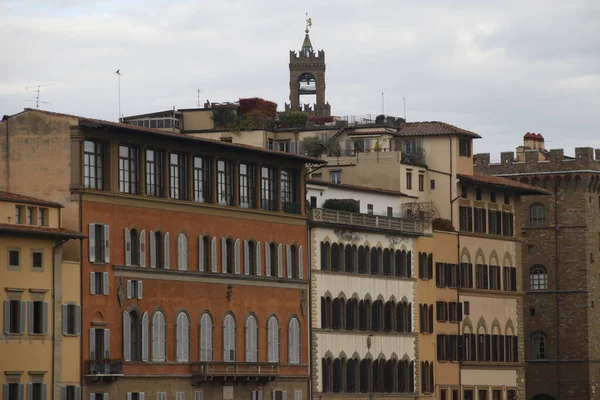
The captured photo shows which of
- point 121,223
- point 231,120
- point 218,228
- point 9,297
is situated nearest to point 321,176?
point 231,120

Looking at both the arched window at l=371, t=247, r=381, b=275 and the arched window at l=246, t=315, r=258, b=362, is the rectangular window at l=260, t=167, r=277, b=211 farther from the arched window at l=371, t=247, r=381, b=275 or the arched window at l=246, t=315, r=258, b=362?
the arched window at l=371, t=247, r=381, b=275

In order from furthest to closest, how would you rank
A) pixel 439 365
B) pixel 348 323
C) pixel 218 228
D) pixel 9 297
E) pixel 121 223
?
pixel 439 365 → pixel 348 323 → pixel 218 228 → pixel 121 223 → pixel 9 297

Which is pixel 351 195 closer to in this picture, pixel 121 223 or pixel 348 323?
pixel 348 323

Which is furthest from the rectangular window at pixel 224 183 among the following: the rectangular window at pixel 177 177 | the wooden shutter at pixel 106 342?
the wooden shutter at pixel 106 342

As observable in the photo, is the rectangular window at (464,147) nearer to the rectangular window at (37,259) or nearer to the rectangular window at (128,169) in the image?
the rectangular window at (128,169)

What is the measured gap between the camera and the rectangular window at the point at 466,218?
133 meters

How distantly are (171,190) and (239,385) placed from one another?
11035mm

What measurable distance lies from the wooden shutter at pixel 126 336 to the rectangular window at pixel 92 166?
6.12 meters

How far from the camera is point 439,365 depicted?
424ft

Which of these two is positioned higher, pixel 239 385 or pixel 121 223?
pixel 121 223

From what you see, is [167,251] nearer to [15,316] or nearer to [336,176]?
[15,316]

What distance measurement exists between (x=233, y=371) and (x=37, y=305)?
52.1 feet

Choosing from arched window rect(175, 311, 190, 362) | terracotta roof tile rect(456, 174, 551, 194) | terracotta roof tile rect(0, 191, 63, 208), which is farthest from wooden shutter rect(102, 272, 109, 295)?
terracotta roof tile rect(456, 174, 551, 194)

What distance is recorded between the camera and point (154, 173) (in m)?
105
